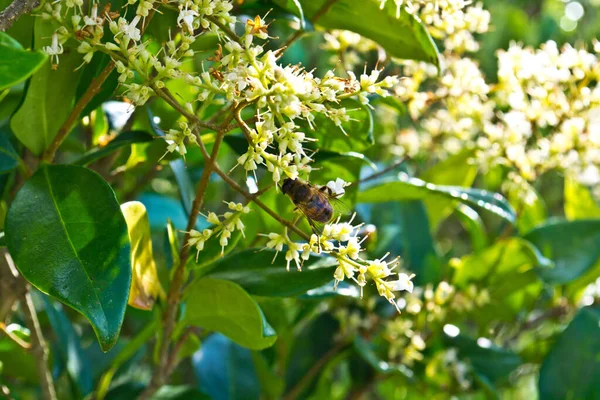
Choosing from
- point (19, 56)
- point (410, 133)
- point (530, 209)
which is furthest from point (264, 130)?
point (530, 209)

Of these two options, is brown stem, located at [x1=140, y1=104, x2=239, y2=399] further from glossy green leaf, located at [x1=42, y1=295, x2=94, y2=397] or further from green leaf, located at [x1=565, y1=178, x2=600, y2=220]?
green leaf, located at [x1=565, y1=178, x2=600, y2=220]

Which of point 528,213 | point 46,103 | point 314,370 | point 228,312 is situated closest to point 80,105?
point 46,103

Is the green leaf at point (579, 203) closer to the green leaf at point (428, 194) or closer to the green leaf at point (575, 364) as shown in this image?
the green leaf at point (575, 364)

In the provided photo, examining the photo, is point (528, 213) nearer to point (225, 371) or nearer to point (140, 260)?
point (225, 371)

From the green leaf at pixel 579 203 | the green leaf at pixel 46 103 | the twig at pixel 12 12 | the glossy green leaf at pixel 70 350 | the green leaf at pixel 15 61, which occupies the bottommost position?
the green leaf at pixel 579 203

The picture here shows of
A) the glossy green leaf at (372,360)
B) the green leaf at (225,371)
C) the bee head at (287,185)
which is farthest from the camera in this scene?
the green leaf at (225,371)

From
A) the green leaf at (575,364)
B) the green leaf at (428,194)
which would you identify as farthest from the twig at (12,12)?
the green leaf at (575,364)
